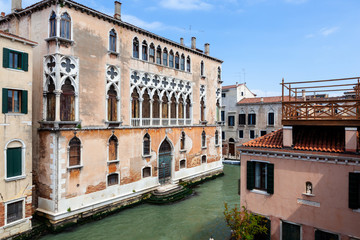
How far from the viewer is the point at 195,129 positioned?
25.1 m

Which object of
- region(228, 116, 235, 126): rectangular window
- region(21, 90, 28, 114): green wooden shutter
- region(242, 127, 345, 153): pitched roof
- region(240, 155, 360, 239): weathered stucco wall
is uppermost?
region(21, 90, 28, 114): green wooden shutter

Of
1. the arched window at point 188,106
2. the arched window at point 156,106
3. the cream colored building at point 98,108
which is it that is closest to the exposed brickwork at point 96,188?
the cream colored building at point 98,108

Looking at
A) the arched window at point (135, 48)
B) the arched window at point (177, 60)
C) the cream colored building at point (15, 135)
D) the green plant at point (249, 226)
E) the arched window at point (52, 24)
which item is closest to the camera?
the green plant at point (249, 226)

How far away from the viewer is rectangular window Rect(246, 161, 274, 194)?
430 inches

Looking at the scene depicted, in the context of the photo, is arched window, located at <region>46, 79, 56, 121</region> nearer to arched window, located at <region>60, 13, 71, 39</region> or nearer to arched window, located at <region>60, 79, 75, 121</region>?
arched window, located at <region>60, 79, 75, 121</region>

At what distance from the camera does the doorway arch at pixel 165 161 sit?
69.9ft

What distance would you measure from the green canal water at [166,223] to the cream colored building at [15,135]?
208 cm

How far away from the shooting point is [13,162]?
12648 mm

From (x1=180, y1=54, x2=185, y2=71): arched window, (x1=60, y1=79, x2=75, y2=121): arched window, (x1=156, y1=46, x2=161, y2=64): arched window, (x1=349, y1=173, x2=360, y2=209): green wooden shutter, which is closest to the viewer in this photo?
(x1=349, y1=173, x2=360, y2=209): green wooden shutter

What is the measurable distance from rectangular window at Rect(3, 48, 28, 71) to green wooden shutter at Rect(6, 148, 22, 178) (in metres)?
3.98

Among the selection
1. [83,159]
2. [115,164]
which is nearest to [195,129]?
[115,164]

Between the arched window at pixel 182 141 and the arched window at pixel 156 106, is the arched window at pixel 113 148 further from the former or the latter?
the arched window at pixel 182 141

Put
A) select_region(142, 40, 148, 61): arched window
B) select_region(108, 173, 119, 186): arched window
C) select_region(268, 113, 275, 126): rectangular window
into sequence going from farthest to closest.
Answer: select_region(268, 113, 275, 126): rectangular window, select_region(142, 40, 148, 61): arched window, select_region(108, 173, 119, 186): arched window

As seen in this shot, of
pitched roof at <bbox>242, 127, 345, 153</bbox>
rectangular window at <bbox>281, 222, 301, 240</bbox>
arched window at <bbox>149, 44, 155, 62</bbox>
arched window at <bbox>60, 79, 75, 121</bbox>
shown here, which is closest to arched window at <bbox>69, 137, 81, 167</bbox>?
arched window at <bbox>60, 79, 75, 121</bbox>
